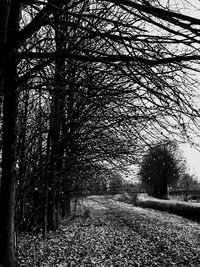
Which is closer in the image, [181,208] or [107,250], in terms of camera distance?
[107,250]

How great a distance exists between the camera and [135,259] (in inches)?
323

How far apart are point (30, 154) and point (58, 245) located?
308 cm

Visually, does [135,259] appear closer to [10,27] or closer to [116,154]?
[116,154]

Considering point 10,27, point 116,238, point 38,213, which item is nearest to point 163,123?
point 10,27

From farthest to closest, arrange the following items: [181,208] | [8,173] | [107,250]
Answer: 1. [181,208]
2. [107,250]
3. [8,173]

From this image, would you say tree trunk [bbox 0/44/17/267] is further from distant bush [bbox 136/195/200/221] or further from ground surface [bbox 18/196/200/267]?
distant bush [bbox 136/195/200/221]

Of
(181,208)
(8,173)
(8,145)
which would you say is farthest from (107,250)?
(181,208)

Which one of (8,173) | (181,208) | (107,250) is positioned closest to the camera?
(8,173)

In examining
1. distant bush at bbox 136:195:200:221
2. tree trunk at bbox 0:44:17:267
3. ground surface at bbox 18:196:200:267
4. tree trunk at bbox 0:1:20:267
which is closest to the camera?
tree trunk at bbox 0:1:20:267

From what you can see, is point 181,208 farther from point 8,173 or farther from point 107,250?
point 8,173

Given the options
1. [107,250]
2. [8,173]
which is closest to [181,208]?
[107,250]

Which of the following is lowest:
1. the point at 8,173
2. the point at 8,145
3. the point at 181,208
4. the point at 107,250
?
the point at 107,250

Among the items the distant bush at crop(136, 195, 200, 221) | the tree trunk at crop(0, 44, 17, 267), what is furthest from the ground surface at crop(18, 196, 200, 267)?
the distant bush at crop(136, 195, 200, 221)

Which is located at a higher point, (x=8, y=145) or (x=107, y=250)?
(x=8, y=145)
